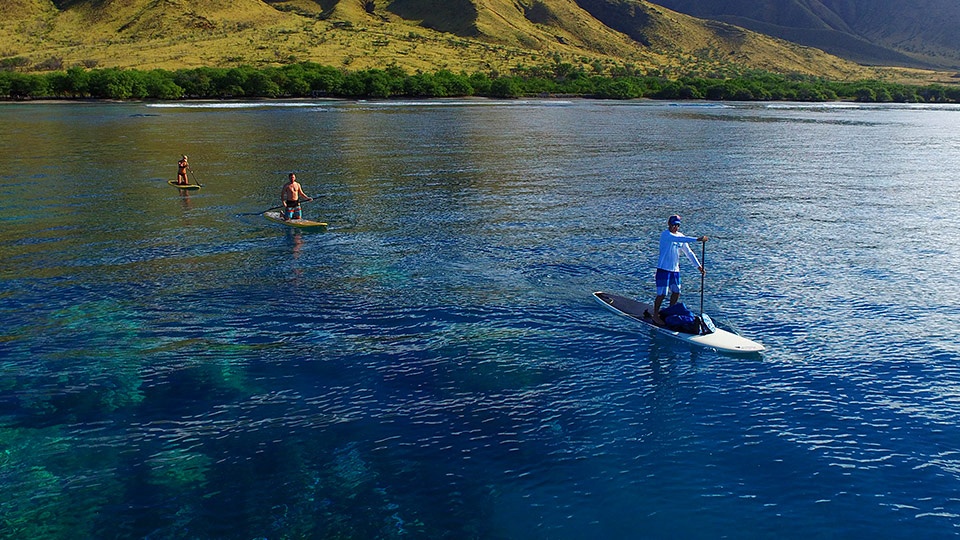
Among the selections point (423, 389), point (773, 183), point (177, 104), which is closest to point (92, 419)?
point (423, 389)

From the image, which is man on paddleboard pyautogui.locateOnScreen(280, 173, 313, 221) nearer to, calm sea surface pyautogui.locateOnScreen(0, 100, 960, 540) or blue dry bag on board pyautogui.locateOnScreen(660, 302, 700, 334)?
calm sea surface pyautogui.locateOnScreen(0, 100, 960, 540)

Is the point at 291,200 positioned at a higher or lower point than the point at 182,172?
lower

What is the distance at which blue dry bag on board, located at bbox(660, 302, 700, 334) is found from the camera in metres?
26.3

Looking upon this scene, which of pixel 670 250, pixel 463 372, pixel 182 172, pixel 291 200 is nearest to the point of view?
pixel 463 372

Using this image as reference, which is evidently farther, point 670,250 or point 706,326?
point 670,250

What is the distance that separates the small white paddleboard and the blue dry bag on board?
0.50 ft

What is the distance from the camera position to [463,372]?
23953 mm

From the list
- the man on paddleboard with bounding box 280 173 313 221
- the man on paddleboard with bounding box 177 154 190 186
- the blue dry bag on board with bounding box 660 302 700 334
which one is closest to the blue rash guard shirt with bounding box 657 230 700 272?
the blue dry bag on board with bounding box 660 302 700 334

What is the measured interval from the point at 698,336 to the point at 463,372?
26.6 feet

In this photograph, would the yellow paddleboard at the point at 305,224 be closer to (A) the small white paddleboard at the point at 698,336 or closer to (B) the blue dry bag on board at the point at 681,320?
(A) the small white paddleboard at the point at 698,336

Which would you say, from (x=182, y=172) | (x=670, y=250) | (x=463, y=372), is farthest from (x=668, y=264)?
(x=182, y=172)

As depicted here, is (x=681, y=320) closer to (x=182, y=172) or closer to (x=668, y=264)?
(x=668, y=264)

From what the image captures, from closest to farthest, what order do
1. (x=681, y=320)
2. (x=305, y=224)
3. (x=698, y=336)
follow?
(x=698, y=336), (x=681, y=320), (x=305, y=224)

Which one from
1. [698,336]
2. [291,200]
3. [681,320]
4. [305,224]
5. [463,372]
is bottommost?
[463,372]
